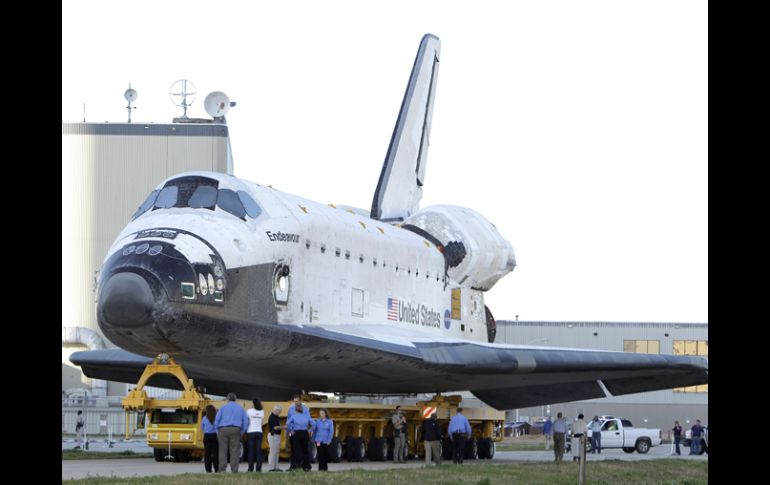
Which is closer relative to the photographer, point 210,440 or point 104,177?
point 210,440

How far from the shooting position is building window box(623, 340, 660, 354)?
38775 mm

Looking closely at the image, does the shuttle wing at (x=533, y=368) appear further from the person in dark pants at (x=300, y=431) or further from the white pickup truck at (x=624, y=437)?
the white pickup truck at (x=624, y=437)

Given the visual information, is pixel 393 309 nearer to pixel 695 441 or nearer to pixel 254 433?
pixel 254 433

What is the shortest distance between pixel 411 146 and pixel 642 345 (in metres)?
21.7

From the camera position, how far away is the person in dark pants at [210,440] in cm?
1116

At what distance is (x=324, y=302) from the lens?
13.2m

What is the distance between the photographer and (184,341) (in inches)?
442

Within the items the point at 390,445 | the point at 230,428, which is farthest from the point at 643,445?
the point at 230,428

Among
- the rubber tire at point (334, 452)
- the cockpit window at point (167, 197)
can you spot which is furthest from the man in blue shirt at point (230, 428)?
the rubber tire at point (334, 452)

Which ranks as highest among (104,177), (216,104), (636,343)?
(216,104)

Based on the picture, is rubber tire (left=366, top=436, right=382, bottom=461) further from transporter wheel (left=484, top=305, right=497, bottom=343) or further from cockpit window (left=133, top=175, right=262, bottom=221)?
transporter wheel (left=484, top=305, right=497, bottom=343)

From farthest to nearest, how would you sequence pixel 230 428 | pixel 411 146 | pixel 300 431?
pixel 411 146 < pixel 300 431 < pixel 230 428

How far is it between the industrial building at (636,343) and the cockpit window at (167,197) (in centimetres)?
2760
